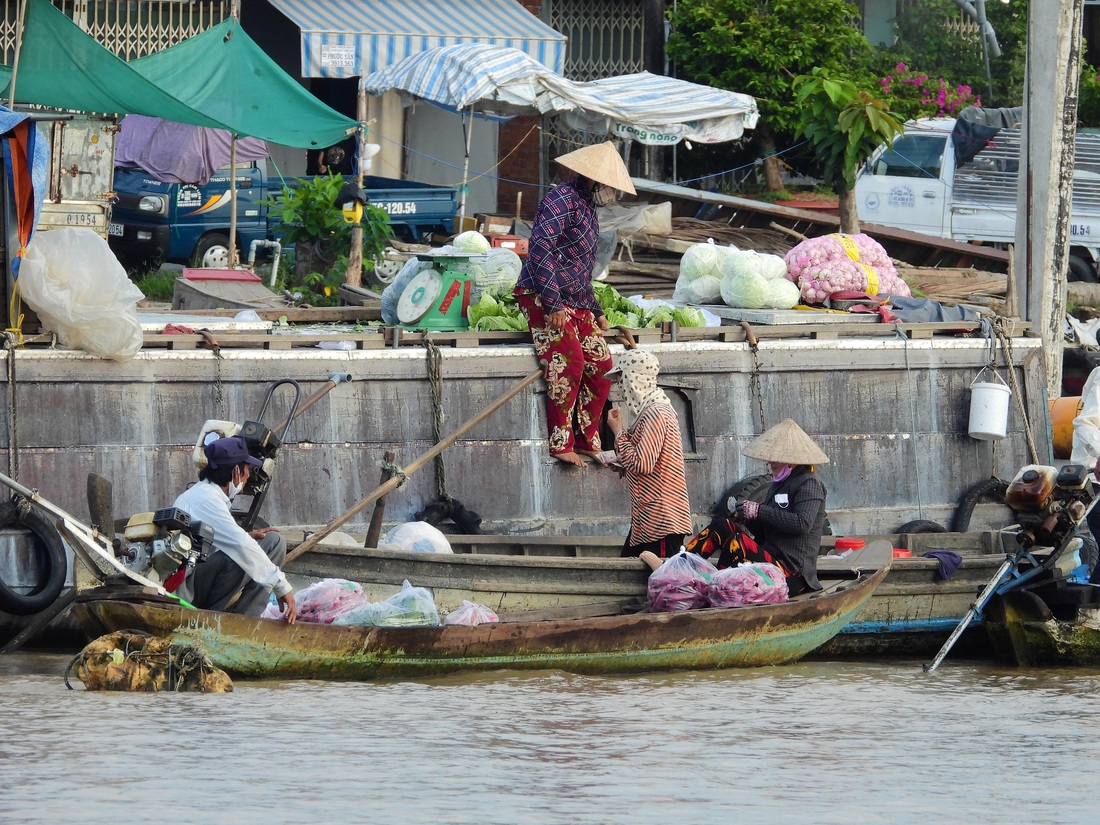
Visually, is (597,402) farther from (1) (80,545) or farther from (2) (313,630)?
(1) (80,545)

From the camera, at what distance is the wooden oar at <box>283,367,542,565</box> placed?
27.5 ft

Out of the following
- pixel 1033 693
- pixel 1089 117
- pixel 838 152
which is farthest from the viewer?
pixel 1089 117

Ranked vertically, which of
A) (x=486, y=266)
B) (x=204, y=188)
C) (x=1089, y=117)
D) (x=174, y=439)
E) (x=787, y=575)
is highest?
(x=1089, y=117)

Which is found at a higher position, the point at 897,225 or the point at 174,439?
the point at 897,225

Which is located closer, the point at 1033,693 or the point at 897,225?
the point at 1033,693

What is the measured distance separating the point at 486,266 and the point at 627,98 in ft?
19.7

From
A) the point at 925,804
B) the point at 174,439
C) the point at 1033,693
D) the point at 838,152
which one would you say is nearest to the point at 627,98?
the point at 838,152

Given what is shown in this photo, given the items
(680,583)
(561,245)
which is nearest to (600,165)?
(561,245)

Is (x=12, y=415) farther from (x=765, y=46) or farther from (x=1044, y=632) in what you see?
(x=765, y=46)

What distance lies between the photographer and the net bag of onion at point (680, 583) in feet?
27.5

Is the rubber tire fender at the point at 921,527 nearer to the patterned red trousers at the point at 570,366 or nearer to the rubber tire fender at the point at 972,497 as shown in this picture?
the rubber tire fender at the point at 972,497

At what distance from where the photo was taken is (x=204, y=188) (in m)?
16.5

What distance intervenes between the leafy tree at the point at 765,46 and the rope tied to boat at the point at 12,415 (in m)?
12.3

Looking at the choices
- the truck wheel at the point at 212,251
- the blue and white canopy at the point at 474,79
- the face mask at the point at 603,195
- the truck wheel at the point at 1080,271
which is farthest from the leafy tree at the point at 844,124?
the truck wheel at the point at 1080,271
